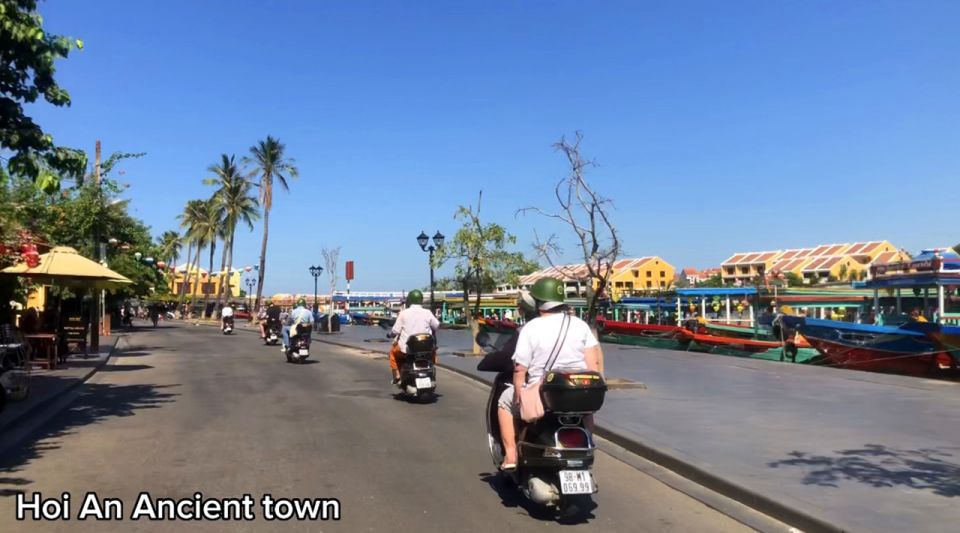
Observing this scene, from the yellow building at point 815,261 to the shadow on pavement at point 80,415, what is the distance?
7887cm

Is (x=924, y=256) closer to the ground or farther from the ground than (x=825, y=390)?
farther from the ground

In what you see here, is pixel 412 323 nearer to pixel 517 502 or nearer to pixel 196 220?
pixel 517 502

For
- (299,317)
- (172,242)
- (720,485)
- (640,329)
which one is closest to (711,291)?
(640,329)

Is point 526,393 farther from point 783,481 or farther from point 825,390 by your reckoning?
point 825,390

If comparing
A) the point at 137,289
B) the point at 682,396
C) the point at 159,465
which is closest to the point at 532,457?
the point at 159,465

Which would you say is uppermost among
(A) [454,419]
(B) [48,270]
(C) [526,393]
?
(B) [48,270]

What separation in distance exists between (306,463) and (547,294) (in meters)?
3.13

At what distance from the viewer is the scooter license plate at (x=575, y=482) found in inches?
201

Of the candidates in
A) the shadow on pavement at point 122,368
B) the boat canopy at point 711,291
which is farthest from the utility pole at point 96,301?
the boat canopy at point 711,291

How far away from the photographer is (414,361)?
11.7 metres

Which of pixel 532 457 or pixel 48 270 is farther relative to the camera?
pixel 48 270

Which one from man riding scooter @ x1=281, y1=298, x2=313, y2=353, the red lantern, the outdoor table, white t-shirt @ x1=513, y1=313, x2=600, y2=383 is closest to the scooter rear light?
white t-shirt @ x1=513, y1=313, x2=600, y2=383

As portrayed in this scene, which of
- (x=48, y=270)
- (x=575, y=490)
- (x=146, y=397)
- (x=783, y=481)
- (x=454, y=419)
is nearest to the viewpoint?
(x=575, y=490)

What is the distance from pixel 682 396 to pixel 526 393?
24.2ft
